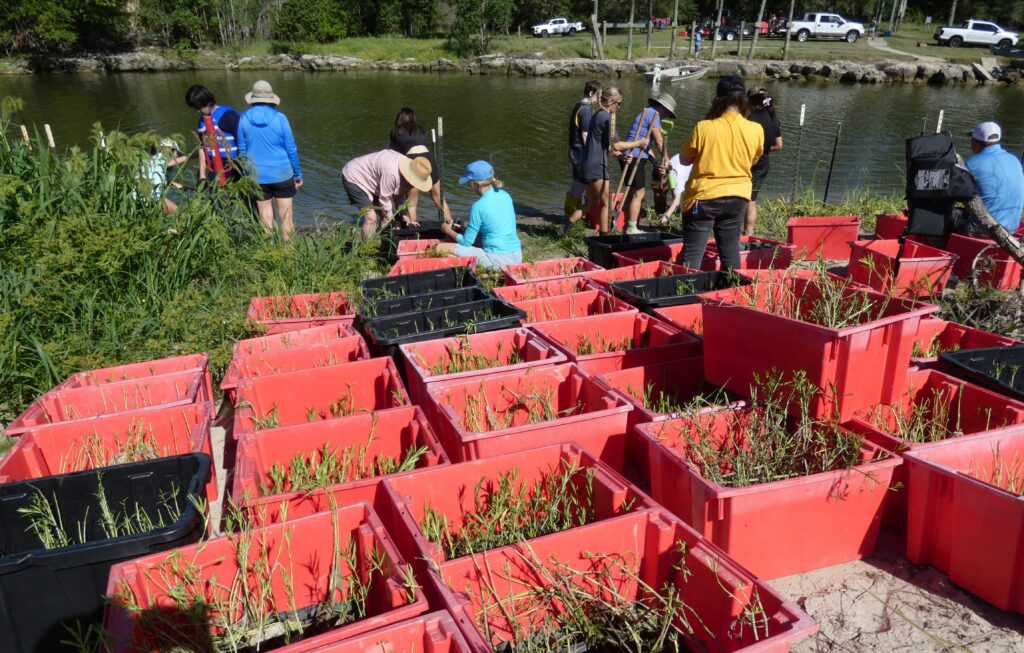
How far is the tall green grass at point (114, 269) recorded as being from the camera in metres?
3.91

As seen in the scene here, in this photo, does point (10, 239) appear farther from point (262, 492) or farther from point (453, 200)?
point (453, 200)

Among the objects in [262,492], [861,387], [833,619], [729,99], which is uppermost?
[729,99]

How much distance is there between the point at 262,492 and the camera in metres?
2.65

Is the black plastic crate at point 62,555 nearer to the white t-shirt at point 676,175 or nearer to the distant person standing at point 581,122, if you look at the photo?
the distant person standing at point 581,122

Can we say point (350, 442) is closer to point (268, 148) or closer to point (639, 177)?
point (268, 148)

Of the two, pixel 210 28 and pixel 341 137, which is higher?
pixel 210 28

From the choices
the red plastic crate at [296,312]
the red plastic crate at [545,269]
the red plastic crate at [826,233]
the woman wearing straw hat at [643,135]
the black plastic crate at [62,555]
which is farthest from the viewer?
the woman wearing straw hat at [643,135]

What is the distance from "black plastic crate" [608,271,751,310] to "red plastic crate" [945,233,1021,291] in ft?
6.78

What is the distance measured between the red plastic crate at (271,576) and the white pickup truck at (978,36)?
46808 millimetres

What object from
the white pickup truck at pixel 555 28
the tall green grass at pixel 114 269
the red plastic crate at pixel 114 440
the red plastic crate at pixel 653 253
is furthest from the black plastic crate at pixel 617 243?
the white pickup truck at pixel 555 28

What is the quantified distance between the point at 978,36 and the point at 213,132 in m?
45.3

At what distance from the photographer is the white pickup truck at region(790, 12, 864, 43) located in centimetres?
4044

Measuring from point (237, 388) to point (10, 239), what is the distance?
208 cm

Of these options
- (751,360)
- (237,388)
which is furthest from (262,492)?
(751,360)
